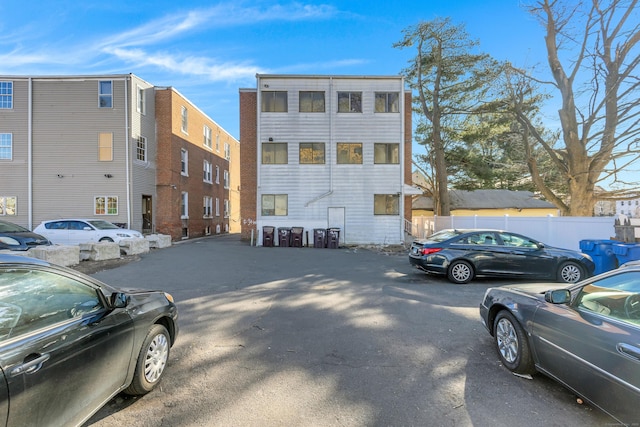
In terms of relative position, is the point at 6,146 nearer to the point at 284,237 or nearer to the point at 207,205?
the point at 207,205

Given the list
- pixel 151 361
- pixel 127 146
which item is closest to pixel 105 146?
pixel 127 146

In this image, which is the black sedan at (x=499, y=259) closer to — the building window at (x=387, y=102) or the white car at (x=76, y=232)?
the building window at (x=387, y=102)

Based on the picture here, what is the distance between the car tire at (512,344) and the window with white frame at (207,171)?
24.0 metres

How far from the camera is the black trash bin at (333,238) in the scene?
17.4 metres

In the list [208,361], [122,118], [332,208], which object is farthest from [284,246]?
[208,361]

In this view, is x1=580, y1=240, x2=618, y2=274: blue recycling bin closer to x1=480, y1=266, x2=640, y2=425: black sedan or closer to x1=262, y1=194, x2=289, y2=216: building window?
x1=480, y1=266, x2=640, y2=425: black sedan

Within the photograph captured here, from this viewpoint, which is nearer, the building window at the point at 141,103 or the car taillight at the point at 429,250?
the car taillight at the point at 429,250

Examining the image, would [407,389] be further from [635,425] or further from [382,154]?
[382,154]

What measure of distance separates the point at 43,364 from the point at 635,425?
12.9 ft

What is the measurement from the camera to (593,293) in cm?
300

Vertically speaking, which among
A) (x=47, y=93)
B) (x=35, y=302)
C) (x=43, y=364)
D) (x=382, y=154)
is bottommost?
(x=43, y=364)

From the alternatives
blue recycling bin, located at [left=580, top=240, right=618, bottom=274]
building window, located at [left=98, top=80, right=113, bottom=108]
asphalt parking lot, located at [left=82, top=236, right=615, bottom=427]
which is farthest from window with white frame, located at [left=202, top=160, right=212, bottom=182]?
blue recycling bin, located at [left=580, top=240, right=618, bottom=274]

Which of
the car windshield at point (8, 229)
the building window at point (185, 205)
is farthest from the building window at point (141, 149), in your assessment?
the car windshield at point (8, 229)

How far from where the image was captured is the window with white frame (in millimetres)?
25109
